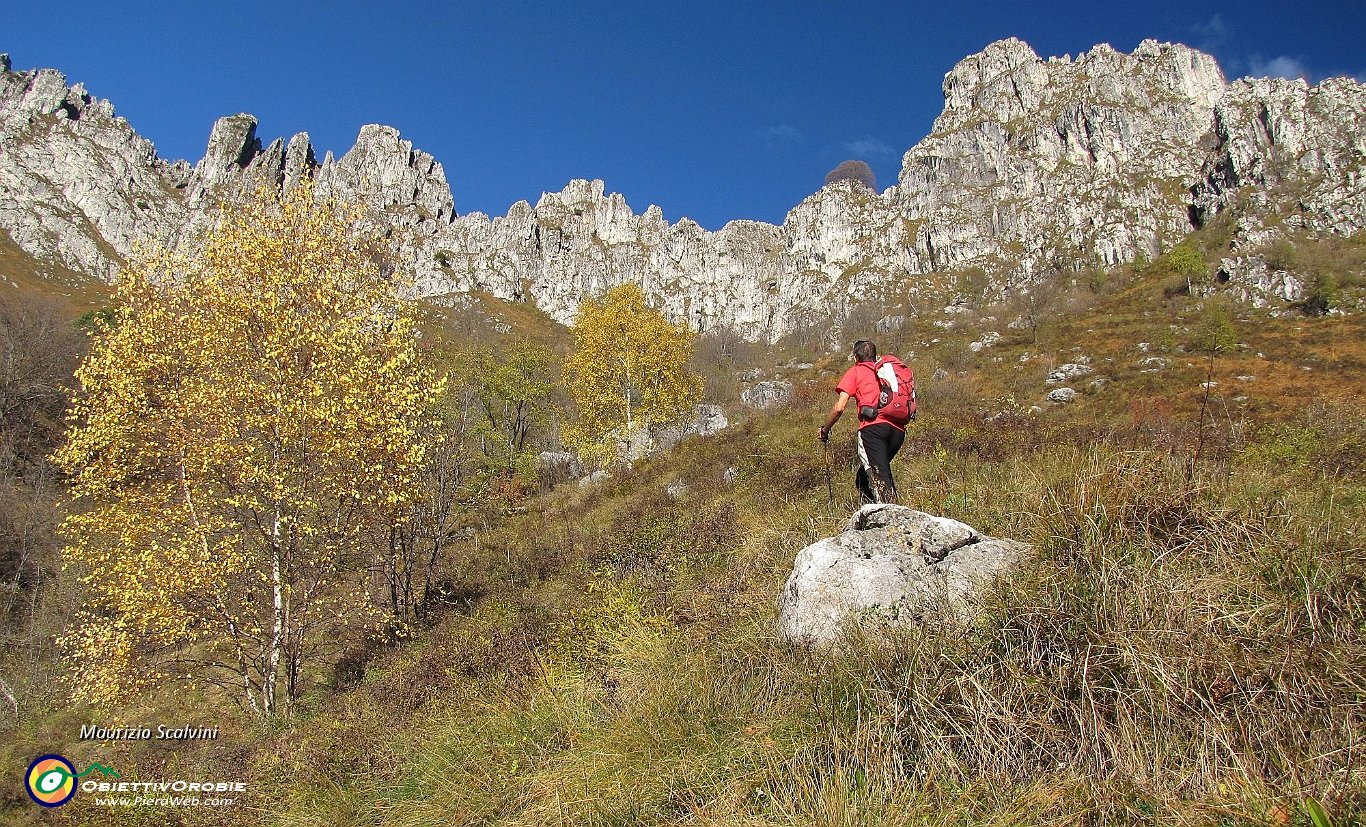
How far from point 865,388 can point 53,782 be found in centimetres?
1200

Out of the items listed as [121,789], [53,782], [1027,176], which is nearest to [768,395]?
[121,789]

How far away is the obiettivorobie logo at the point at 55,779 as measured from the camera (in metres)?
7.50

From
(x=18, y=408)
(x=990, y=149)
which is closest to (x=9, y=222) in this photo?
(x=18, y=408)

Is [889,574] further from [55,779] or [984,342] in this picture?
[984,342]

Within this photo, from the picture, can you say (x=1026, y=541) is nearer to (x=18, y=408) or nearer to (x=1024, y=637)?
(x=1024, y=637)

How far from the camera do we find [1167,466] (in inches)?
147

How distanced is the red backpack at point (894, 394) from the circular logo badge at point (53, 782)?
1081 centimetres

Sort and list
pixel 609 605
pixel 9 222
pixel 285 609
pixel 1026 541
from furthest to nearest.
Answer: pixel 9 222, pixel 285 609, pixel 609 605, pixel 1026 541

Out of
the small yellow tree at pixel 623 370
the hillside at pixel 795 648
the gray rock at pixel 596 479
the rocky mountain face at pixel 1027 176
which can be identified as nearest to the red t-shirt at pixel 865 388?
the hillside at pixel 795 648

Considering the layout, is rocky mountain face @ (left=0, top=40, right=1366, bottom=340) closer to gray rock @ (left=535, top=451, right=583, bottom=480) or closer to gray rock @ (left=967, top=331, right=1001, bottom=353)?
gray rock @ (left=967, top=331, right=1001, bottom=353)

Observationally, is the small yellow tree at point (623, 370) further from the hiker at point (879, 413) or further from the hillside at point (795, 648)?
the hiker at point (879, 413)

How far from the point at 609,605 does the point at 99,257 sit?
182 m

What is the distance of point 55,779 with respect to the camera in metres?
8.21

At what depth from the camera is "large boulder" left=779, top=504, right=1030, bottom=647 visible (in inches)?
141
